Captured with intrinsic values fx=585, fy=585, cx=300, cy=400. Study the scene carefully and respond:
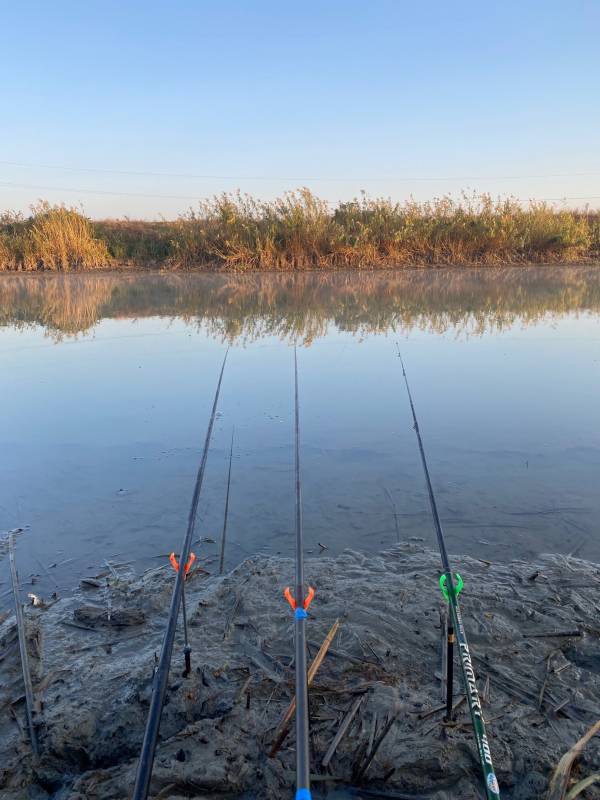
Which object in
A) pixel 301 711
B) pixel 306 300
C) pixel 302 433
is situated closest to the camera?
pixel 301 711

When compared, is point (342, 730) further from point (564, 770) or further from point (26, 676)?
point (26, 676)

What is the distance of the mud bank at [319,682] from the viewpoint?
1604mm

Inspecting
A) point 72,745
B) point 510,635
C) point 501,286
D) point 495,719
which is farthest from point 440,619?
point 501,286

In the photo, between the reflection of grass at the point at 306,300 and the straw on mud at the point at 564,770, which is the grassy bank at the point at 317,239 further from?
the straw on mud at the point at 564,770

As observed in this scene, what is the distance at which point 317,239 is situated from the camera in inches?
759

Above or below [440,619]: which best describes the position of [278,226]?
above

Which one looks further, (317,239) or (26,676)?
(317,239)

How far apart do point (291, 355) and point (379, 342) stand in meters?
1.42

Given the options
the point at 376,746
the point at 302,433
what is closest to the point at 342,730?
the point at 376,746

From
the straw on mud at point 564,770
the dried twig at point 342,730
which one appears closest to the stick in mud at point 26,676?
the dried twig at point 342,730

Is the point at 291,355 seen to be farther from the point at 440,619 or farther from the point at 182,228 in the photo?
the point at 182,228

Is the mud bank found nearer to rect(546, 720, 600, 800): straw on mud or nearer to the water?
rect(546, 720, 600, 800): straw on mud

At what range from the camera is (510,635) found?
218 cm

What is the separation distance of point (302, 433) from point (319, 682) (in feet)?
8.41
